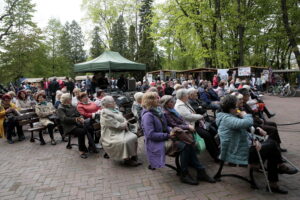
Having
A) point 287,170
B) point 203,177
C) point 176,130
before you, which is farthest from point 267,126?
point 176,130

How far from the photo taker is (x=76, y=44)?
1923 inches

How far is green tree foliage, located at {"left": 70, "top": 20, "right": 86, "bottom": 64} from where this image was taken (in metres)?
47.8

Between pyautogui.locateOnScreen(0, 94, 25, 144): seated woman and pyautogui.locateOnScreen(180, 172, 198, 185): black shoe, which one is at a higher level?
pyautogui.locateOnScreen(0, 94, 25, 144): seated woman

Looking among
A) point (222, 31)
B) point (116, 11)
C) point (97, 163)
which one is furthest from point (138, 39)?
point (97, 163)

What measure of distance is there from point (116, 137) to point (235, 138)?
214 centimetres

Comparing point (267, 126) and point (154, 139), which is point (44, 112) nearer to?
point (154, 139)

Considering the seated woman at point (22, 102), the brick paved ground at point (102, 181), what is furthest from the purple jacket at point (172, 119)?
the seated woman at point (22, 102)

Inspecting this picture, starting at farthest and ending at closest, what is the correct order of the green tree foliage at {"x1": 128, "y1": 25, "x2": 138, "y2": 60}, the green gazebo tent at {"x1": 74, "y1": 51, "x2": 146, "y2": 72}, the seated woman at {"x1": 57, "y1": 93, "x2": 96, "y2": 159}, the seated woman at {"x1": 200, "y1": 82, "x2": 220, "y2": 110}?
the green tree foliage at {"x1": 128, "y1": 25, "x2": 138, "y2": 60} → the green gazebo tent at {"x1": 74, "y1": 51, "x2": 146, "y2": 72} → the seated woman at {"x1": 200, "y1": 82, "x2": 220, "y2": 110} → the seated woman at {"x1": 57, "y1": 93, "x2": 96, "y2": 159}

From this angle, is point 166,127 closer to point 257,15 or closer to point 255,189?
point 255,189

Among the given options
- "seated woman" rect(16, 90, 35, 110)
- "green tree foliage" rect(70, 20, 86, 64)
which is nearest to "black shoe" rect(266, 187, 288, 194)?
"seated woman" rect(16, 90, 35, 110)

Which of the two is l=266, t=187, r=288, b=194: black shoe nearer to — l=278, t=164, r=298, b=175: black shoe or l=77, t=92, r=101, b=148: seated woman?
l=278, t=164, r=298, b=175: black shoe

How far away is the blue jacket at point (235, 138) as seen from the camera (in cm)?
287

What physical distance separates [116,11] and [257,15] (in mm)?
19794

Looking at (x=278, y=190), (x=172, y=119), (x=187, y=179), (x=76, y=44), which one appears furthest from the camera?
(x=76, y=44)
